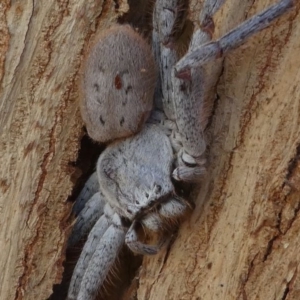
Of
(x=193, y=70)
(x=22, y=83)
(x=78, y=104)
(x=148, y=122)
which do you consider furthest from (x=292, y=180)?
(x=22, y=83)

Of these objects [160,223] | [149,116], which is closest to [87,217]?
[160,223]

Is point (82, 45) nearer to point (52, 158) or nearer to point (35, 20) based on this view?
point (35, 20)

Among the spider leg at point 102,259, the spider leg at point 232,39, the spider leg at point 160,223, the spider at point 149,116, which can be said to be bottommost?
the spider leg at point 102,259

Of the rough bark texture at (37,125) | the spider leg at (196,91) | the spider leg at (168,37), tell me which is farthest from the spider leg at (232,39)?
the rough bark texture at (37,125)

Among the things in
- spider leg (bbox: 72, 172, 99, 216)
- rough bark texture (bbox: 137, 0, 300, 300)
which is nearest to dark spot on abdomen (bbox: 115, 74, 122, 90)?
rough bark texture (bbox: 137, 0, 300, 300)

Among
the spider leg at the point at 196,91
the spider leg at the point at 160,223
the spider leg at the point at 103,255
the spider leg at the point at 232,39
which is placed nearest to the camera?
the spider leg at the point at 232,39

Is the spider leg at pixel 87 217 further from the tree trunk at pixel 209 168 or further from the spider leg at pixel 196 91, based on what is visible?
the spider leg at pixel 196 91

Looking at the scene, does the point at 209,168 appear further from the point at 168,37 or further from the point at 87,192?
the point at 87,192

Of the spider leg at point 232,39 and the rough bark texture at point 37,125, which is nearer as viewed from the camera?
the spider leg at point 232,39
